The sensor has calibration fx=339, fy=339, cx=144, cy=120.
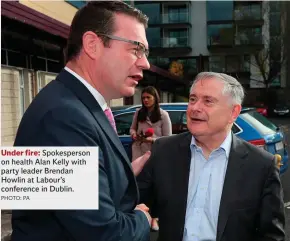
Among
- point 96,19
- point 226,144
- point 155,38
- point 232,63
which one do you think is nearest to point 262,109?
point 232,63

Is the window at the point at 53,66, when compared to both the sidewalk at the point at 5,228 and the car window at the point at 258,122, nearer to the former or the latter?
the sidewalk at the point at 5,228

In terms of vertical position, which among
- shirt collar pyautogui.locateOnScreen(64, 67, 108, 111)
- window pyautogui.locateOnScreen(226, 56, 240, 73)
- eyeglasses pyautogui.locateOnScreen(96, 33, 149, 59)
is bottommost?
shirt collar pyautogui.locateOnScreen(64, 67, 108, 111)

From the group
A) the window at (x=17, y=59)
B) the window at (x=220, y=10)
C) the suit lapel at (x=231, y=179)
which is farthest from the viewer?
the window at (x=220, y=10)

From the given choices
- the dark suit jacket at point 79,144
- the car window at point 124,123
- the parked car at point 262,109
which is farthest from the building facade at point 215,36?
the dark suit jacket at point 79,144

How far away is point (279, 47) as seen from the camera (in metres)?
33.4

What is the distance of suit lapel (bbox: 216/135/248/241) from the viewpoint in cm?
182

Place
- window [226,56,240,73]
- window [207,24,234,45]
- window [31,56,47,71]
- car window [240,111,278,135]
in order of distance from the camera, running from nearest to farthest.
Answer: car window [240,111,278,135], window [31,56,47,71], window [207,24,234,45], window [226,56,240,73]

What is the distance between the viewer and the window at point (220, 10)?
3547 centimetres

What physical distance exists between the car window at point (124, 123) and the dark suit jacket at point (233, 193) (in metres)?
3.89

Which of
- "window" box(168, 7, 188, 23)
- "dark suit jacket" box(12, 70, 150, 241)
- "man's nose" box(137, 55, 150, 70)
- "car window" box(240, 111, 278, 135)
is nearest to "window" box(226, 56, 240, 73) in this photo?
"window" box(168, 7, 188, 23)

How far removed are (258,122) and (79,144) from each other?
4495 mm

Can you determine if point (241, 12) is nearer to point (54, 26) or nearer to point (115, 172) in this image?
point (54, 26)

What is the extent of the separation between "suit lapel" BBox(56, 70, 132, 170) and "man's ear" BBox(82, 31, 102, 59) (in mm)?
119

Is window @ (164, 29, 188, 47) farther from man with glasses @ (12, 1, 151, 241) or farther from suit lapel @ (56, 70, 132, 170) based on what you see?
suit lapel @ (56, 70, 132, 170)
